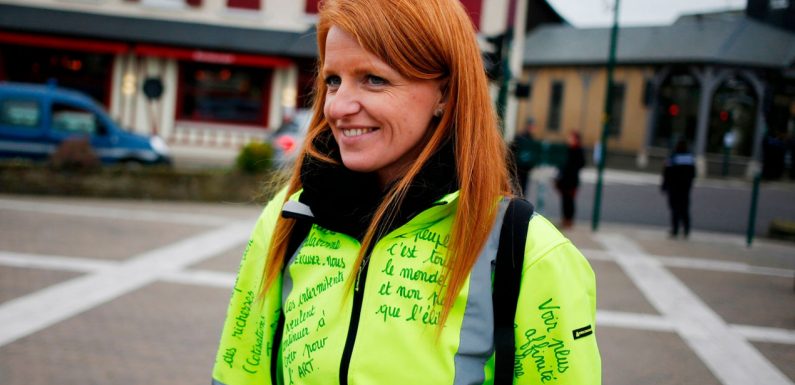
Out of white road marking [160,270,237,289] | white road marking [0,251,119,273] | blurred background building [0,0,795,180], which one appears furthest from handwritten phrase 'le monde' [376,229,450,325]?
blurred background building [0,0,795,180]

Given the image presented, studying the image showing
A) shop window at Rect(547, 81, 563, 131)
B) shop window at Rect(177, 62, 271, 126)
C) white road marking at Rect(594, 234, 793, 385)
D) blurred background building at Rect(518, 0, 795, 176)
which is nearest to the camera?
white road marking at Rect(594, 234, 793, 385)

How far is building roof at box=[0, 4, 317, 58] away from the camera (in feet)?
74.0

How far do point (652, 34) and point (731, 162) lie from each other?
7.86m

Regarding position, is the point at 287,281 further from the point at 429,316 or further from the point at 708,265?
the point at 708,265

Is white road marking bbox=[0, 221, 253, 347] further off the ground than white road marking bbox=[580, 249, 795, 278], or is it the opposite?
white road marking bbox=[580, 249, 795, 278]

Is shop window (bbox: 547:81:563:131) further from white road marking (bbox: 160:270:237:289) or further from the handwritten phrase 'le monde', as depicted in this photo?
the handwritten phrase 'le monde'

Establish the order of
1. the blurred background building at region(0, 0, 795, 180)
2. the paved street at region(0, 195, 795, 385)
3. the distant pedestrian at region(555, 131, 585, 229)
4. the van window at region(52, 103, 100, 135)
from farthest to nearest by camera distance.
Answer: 1. the blurred background building at region(0, 0, 795, 180)
2. the van window at region(52, 103, 100, 135)
3. the distant pedestrian at region(555, 131, 585, 229)
4. the paved street at region(0, 195, 795, 385)

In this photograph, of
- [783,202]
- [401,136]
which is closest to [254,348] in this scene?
[401,136]

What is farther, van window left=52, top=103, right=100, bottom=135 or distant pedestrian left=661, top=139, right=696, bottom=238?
van window left=52, top=103, right=100, bottom=135

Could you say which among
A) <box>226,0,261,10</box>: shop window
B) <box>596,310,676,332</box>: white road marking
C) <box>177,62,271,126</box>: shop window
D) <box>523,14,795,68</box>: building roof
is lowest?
<box>596,310,676,332</box>: white road marking

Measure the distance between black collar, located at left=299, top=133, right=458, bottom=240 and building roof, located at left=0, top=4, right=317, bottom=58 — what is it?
2139 cm

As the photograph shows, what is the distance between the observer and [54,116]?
1320 centimetres

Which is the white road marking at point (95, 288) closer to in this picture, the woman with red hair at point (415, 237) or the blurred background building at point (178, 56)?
the woman with red hair at point (415, 237)

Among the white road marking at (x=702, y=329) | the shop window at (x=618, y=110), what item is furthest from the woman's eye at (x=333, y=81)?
the shop window at (x=618, y=110)
